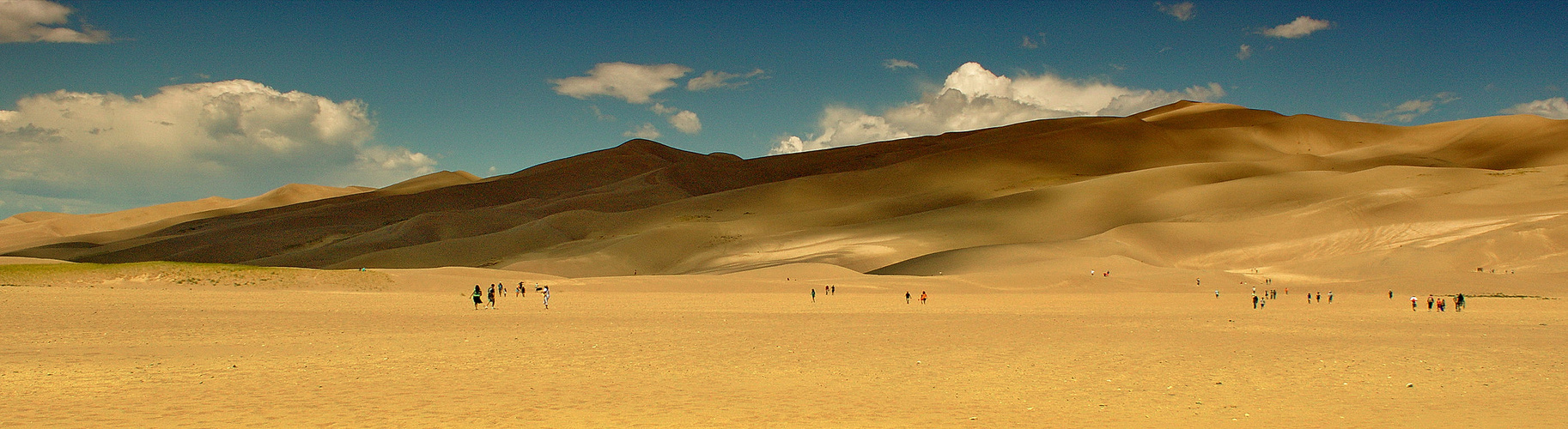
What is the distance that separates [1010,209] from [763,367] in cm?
7296

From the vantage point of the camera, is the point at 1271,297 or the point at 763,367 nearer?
the point at 763,367

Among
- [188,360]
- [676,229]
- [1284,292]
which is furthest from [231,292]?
[676,229]

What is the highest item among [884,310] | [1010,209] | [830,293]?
[1010,209]

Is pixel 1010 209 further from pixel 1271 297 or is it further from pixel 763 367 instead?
pixel 763 367

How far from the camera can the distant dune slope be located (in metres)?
63.1

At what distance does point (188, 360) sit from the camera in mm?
15414

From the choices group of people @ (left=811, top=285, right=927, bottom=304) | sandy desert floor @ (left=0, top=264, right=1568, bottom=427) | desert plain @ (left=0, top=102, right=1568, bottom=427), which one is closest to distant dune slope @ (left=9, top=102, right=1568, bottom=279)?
desert plain @ (left=0, top=102, right=1568, bottom=427)

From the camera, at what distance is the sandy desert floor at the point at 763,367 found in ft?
37.1

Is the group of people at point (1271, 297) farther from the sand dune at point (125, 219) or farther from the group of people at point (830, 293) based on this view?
the sand dune at point (125, 219)

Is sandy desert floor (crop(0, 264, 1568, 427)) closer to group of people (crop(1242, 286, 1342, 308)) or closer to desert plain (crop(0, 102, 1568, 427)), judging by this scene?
desert plain (crop(0, 102, 1568, 427))

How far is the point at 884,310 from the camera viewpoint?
31234 millimetres

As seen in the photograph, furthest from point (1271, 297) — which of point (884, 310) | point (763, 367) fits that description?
point (763, 367)

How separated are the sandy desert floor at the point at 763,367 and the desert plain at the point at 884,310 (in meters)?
0.09

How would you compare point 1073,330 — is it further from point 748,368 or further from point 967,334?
point 748,368
